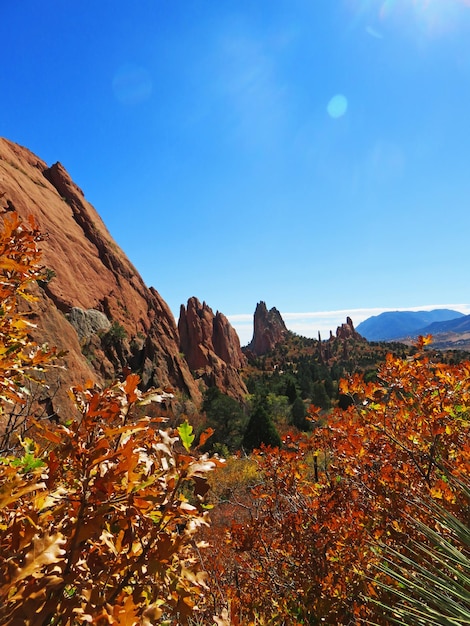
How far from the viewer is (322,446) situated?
5320 mm

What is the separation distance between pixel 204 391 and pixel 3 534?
1682 inches

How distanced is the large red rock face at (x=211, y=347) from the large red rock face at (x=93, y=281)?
8.14 meters

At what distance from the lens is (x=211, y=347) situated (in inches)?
2363

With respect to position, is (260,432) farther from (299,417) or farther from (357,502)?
(357,502)

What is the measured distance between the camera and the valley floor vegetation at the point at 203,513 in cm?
121

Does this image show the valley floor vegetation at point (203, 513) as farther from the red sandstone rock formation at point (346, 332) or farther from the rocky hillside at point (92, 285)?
the red sandstone rock formation at point (346, 332)

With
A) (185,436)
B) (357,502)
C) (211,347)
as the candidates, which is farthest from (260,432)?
(211,347)

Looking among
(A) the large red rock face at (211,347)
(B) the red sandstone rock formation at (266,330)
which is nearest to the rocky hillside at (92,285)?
(A) the large red rock face at (211,347)

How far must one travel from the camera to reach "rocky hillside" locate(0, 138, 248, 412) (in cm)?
3081

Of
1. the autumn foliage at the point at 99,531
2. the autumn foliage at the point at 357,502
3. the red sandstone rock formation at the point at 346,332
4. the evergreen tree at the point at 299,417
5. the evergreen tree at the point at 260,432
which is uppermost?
the red sandstone rock formation at the point at 346,332

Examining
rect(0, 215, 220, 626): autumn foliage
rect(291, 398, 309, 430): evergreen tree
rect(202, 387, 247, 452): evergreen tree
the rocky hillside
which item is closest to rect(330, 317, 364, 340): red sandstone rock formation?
the rocky hillside

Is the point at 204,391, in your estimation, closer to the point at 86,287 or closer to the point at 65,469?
the point at 86,287

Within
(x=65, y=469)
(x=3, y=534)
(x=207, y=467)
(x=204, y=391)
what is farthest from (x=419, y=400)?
(x=204, y=391)

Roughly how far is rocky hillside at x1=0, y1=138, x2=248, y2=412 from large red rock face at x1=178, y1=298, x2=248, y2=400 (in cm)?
174
